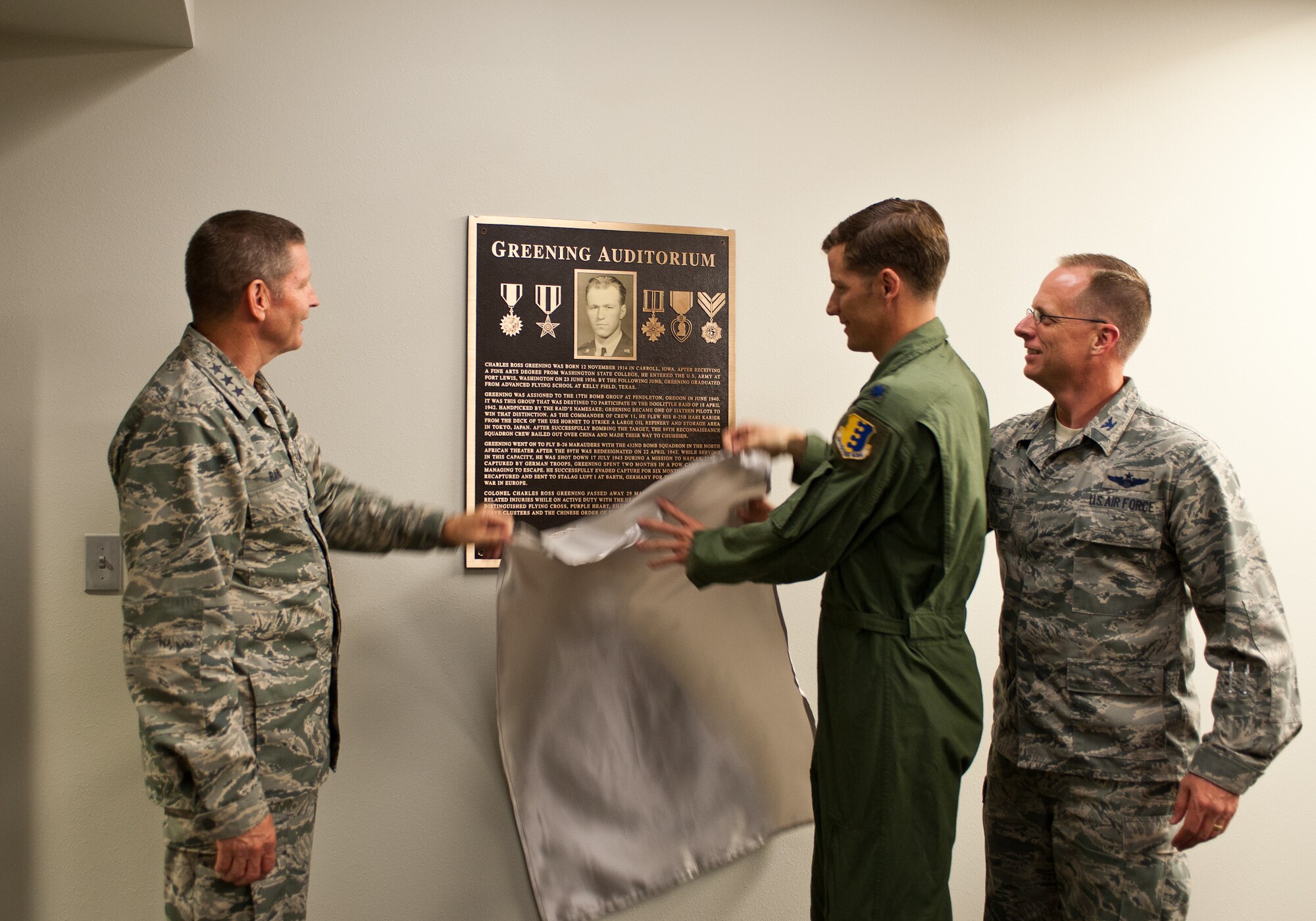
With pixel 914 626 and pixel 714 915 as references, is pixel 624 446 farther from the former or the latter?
pixel 714 915

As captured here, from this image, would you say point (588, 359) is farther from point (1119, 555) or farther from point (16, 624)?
point (16, 624)

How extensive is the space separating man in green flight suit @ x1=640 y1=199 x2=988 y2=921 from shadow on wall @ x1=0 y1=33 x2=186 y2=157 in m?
1.92

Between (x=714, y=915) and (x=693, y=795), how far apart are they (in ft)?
1.47

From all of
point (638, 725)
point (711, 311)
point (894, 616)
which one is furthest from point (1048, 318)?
point (638, 725)

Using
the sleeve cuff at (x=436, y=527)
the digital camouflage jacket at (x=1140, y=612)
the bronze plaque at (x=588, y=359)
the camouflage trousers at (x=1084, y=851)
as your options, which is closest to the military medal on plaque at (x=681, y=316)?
the bronze plaque at (x=588, y=359)

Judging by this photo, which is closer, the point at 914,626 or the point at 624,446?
the point at 914,626

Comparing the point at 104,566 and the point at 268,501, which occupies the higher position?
the point at 268,501

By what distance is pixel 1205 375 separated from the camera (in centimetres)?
291

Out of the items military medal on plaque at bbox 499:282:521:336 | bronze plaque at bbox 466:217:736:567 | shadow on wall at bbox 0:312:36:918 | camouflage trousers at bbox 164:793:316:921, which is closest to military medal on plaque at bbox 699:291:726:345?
bronze plaque at bbox 466:217:736:567

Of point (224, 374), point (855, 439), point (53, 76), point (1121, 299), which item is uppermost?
point (53, 76)

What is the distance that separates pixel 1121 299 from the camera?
81.0 inches

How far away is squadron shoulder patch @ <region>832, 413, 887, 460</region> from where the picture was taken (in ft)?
5.91

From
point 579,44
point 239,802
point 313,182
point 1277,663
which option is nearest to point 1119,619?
Result: point 1277,663

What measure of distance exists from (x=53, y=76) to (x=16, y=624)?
54.8 inches
